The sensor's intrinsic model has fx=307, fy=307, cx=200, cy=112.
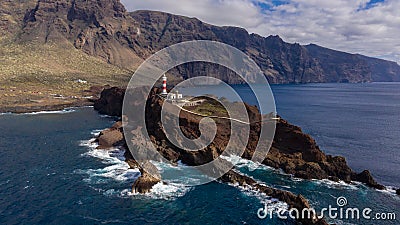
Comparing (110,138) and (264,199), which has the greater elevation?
(110,138)

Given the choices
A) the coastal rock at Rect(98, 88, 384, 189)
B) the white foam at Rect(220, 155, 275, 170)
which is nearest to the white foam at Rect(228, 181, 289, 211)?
the white foam at Rect(220, 155, 275, 170)

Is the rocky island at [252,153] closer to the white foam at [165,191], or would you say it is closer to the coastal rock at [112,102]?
the white foam at [165,191]

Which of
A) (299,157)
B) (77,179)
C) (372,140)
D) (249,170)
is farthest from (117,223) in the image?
(372,140)

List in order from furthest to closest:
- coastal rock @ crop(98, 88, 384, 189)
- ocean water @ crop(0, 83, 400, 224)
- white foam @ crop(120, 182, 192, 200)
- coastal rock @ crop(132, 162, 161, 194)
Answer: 1. coastal rock @ crop(98, 88, 384, 189)
2. coastal rock @ crop(132, 162, 161, 194)
3. white foam @ crop(120, 182, 192, 200)
4. ocean water @ crop(0, 83, 400, 224)

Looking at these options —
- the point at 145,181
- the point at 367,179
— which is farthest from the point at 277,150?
the point at 145,181

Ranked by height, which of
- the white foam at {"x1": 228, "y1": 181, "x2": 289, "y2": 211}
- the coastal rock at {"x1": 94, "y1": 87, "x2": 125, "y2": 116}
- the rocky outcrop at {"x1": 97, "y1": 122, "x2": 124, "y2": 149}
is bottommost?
the white foam at {"x1": 228, "y1": 181, "x2": 289, "y2": 211}

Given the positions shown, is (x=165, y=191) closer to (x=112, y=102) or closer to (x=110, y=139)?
(x=110, y=139)

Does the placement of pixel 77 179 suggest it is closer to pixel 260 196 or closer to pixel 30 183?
pixel 30 183

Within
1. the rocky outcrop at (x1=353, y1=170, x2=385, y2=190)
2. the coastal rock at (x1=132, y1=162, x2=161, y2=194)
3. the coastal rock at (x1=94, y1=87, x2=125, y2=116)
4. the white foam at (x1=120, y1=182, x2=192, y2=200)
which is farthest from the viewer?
Result: the coastal rock at (x1=94, y1=87, x2=125, y2=116)

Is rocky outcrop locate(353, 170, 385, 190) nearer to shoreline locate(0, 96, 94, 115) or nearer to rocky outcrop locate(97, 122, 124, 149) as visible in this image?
rocky outcrop locate(97, 122, 124, 149)
